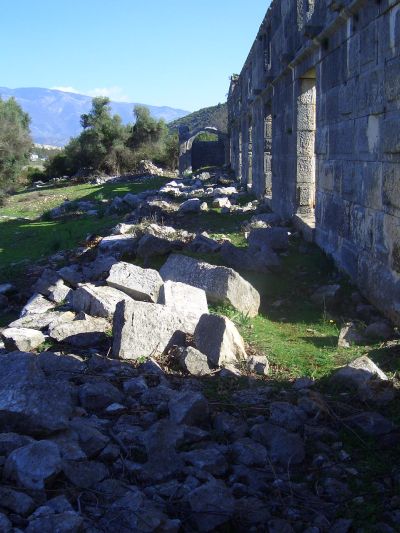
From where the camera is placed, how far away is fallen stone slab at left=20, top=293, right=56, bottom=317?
6.94 m

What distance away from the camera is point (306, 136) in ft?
33.7

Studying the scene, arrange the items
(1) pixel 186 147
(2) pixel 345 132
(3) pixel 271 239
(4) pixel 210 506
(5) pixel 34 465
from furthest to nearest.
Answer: (1) pixel 186 147
(3) pixel 271 239
(2) pixel 345 132
(5) pixel 34 465
(4) pixel 210 506

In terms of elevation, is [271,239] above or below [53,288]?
above

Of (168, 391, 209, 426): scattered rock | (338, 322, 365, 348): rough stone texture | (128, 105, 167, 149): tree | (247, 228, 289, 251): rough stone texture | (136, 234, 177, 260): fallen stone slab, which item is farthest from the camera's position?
(128, 105, 167, 149): tree

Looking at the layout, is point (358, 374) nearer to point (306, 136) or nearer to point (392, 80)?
point (392, 80)

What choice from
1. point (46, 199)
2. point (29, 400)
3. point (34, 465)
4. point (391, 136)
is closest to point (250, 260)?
point (391, 136)

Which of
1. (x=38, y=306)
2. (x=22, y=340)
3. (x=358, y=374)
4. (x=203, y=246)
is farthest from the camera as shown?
(x=203, y=246)

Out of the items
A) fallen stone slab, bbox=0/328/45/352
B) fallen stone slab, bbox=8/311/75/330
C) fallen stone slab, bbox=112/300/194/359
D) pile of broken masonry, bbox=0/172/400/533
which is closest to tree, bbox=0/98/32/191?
fallen stone slab, bbox=8/311/75/330

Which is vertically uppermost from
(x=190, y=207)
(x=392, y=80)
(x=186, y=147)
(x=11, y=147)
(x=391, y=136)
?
(x=11, y=147)

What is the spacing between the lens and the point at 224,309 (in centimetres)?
644

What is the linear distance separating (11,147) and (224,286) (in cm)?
3021

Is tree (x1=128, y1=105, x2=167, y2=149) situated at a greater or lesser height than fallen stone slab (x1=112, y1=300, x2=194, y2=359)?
greater

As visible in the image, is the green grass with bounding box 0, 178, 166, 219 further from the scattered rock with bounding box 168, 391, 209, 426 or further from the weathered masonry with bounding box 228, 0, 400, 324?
the scattered rock with bounding box 168, 391, 209, 426

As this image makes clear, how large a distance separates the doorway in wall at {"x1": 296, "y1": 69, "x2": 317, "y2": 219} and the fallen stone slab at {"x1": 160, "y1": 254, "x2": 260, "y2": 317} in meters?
4.09
